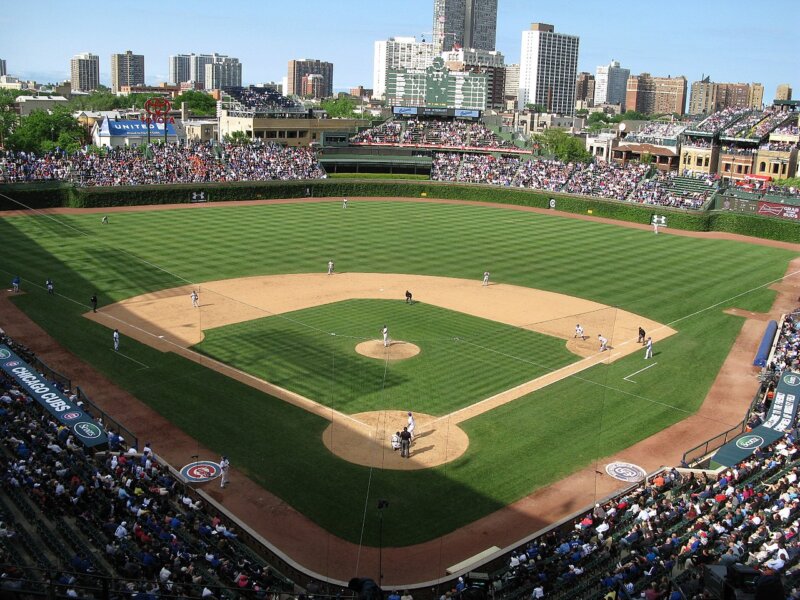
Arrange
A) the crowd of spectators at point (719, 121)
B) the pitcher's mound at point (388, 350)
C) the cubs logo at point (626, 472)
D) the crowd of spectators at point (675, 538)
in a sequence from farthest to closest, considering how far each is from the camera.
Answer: the crowd of spectators at point (719, 121) → the pitcher's mound at point (388, 350) → the cubs logo at point (626, 472) → the crowd of spectators at point (675, 538)

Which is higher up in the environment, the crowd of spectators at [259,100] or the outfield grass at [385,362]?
the crowd of spectators at [259,100]

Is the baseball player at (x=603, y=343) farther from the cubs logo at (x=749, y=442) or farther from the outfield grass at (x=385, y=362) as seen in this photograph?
the cubs logo at (x=749, y=442)

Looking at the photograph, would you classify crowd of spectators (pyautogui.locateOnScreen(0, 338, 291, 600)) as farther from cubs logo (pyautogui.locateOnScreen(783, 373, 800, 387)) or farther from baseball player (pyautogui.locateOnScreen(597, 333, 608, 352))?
cubs logo (pyautogui.locateOnScreen(783, 373, 800, 387))

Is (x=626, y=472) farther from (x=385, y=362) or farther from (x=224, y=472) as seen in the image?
(x=224, y=472)

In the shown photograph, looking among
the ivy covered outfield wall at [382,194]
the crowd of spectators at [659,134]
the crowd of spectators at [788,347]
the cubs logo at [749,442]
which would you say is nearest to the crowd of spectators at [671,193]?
the ivy covered outfield wall at [382,194]

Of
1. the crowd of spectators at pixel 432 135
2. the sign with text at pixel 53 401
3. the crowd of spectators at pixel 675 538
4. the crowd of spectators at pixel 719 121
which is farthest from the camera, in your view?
the crowd of spectators at pixel 432 135

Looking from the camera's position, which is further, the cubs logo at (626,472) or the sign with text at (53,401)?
the cubs logo at (626,472)

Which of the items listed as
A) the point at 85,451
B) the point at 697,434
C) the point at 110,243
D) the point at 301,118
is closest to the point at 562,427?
the point at 697,434
